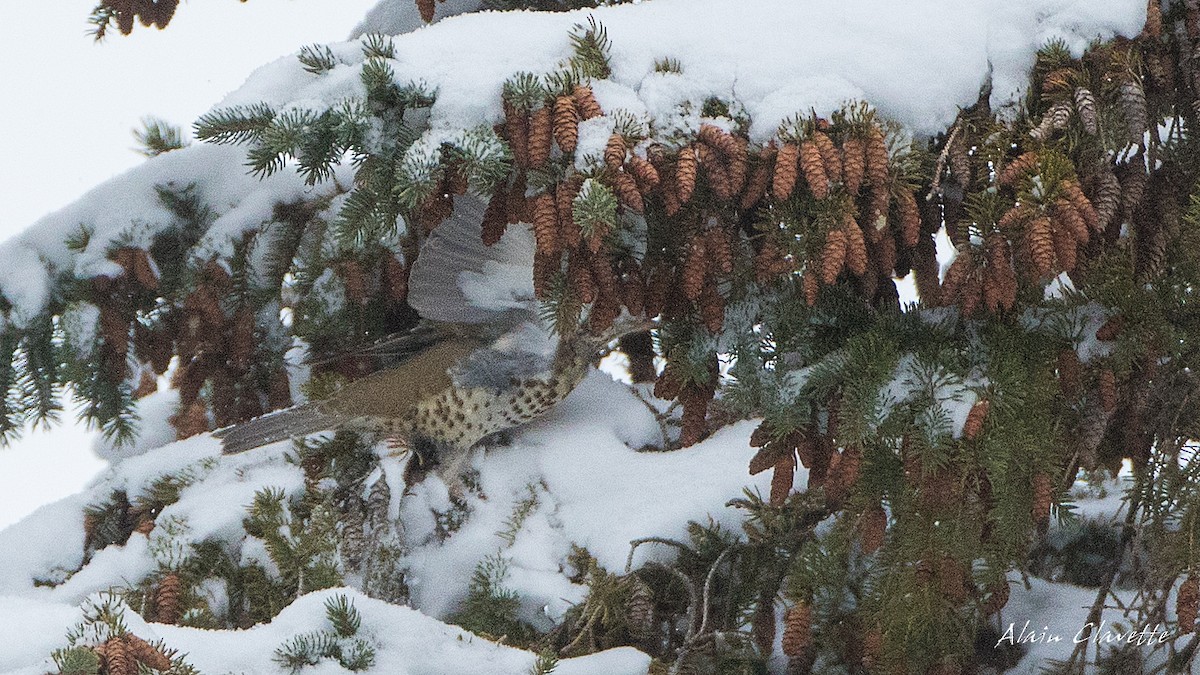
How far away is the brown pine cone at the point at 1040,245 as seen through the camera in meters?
2.22

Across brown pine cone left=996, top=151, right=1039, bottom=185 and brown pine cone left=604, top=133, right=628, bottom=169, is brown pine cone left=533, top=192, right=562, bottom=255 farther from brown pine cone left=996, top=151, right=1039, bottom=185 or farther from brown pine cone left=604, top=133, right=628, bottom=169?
→ brown pine cone left=996, top=151, right=1039, bottom=185

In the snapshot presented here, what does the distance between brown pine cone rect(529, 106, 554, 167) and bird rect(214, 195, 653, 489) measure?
1243mm

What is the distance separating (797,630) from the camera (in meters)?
2.72

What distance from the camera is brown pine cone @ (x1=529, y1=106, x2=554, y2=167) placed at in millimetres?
2311

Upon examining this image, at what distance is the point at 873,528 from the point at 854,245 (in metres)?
0.59

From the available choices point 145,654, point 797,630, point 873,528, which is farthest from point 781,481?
point 145,654

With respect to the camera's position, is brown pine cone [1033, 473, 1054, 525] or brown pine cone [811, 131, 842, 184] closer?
brown pine cone [811, 131, 842, 184]

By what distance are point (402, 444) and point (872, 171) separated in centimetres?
188

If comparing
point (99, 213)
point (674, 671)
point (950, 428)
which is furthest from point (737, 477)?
point (99, 213)

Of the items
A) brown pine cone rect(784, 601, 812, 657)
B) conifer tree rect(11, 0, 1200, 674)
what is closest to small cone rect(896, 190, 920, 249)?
conifer tree rect(11, 0, 1200, 674)

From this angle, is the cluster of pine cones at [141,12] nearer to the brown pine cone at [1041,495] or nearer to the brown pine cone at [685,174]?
the brown pine cone at [685,174]

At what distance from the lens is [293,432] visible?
3.53m

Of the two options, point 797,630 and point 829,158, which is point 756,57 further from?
point 797,630

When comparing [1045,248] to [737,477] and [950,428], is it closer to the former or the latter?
[950,428]
